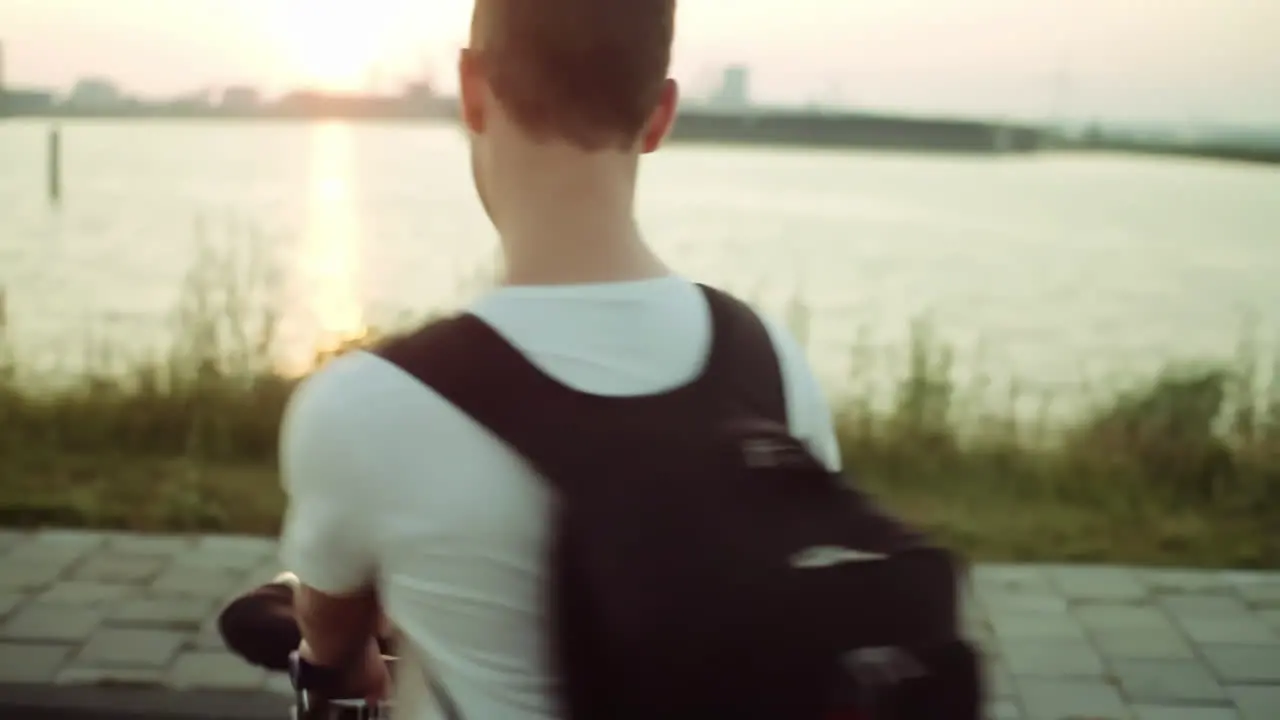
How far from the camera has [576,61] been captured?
4.09ft

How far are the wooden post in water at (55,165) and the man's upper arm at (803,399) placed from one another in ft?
35.0

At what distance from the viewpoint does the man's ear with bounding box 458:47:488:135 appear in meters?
1.30

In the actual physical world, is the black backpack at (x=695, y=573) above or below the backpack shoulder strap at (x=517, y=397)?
below

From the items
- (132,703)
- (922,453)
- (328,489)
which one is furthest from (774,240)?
(328,489)

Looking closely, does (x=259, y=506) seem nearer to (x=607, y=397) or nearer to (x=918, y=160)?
(x=607, y=397)

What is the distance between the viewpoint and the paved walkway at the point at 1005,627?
4.17m

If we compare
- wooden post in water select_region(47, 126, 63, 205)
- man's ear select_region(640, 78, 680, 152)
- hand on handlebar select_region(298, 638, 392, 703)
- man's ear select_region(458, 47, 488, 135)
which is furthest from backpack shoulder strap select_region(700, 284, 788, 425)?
wooden post in water select_region(47, 126, 63, 205)

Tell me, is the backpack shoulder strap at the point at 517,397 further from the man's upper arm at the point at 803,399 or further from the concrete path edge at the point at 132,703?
the concrete path edge at the point at 132,703

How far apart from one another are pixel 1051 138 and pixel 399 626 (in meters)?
8.54

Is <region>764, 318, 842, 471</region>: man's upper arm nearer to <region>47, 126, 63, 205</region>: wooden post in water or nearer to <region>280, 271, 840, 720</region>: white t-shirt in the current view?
<region>280, 271, 840, 720</region>: white t-shirt

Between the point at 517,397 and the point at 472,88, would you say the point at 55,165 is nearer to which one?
the point at 472,88

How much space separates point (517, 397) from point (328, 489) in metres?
0.19

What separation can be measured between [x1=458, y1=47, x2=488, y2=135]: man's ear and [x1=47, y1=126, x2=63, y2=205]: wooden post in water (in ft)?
34.5

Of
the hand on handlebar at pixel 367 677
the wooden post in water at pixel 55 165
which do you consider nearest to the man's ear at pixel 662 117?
the hand on handlebar at pixel 367 677
